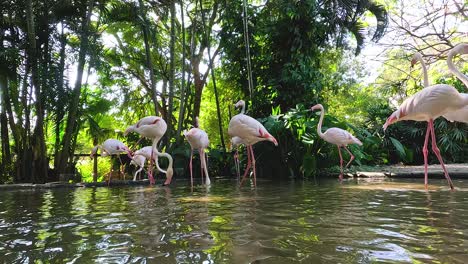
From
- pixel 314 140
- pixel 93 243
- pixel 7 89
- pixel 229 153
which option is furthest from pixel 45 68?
pixel 93 243

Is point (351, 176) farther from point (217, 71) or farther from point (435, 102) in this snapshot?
point (217, 71)

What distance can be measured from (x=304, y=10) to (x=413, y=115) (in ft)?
21.5

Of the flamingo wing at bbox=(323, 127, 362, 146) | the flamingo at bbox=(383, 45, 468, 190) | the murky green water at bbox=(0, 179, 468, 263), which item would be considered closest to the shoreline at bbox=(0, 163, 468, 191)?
the flamingo wing at bbox=(323, 127, 362, 146)

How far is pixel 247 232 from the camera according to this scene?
2719 mm

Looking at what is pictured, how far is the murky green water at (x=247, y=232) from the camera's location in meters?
2.12

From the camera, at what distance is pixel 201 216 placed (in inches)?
138

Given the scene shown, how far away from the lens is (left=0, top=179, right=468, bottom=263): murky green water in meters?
2.12

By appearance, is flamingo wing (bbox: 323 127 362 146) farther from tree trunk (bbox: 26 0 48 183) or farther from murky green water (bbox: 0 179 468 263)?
tree trunk (bbox: 26 0 48 183)

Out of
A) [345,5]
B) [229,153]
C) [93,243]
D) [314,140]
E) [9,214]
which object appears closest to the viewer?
[93,243]

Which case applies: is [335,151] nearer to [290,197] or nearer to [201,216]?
[290,197]

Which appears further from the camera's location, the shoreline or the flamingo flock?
the shoreline

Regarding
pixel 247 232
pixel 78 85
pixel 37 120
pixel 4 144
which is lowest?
pixel 247 232

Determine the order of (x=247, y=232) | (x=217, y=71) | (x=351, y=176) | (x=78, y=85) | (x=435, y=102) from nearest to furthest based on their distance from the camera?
(x=247, y=232), (x=435, y=102), (x=351, y=176), (x=78, y=85), (x=217, y=71)

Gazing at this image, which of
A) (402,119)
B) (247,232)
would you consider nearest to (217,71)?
(402,119)
